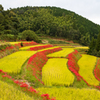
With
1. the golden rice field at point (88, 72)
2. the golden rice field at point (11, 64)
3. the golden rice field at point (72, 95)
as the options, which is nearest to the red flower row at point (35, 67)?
the golden rice field at point (11, 64)

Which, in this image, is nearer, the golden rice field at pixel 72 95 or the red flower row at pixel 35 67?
the golden rice field at pixel 72 95

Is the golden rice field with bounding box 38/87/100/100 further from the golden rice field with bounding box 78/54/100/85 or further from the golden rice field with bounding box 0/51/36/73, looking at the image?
the golden rice field with bounding box 78/54/100/85

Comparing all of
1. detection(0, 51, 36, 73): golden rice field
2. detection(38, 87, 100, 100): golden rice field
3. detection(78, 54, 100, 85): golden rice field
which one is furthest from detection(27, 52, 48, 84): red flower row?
detection(78, 54, 100, 85): golden rice field

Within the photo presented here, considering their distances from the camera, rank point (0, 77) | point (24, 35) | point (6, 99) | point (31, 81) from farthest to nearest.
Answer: point (24, 35)
point (31, 81)
point (0, 77)
point (6, 99)

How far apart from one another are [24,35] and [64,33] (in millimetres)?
57475

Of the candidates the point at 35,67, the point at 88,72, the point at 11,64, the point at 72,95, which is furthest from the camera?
the point at 88,72

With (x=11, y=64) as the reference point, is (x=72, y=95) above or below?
below

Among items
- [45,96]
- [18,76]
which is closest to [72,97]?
[45,96]

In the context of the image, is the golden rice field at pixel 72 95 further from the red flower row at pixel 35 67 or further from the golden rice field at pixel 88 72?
the golden rice field at pixel 88 72

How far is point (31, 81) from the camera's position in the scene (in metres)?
9.73

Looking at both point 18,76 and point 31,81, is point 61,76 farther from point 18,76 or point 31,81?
point 18,76

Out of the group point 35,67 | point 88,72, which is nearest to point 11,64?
point 35,67

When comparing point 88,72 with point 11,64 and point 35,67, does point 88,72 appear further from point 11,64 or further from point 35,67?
point 11,64

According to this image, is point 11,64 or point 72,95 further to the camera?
point 11,64
